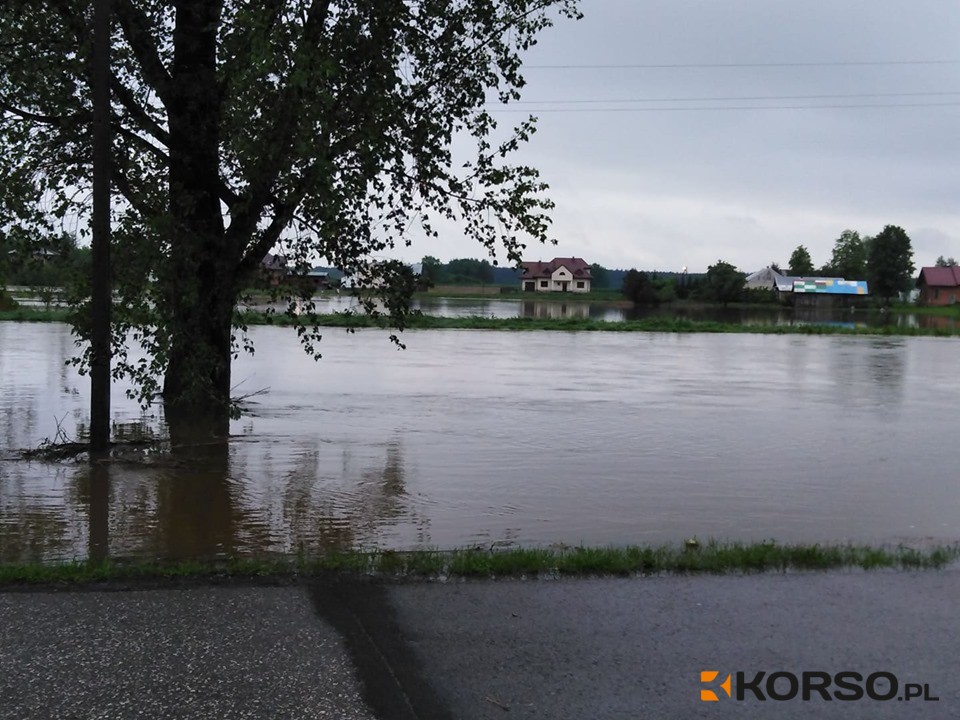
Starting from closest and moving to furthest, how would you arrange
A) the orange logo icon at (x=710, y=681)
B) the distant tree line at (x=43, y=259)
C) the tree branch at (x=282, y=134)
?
the orange logo icon at (x=710, y=681) < the tree branch at (x=282, y=134) < the distant tree line at (x=43, y=259)

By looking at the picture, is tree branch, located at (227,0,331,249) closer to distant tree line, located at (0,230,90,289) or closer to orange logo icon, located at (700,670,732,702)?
distant tree line, located at (0,230,90,289)

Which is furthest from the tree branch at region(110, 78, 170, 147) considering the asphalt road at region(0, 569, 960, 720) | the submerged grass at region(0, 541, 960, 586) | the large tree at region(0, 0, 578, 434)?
the asphalt road at region(0, 569, 960, 720)

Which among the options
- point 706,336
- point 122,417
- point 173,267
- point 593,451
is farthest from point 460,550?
point 706,336

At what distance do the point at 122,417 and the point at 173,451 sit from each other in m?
3.66

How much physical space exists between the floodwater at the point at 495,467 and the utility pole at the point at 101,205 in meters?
1.25

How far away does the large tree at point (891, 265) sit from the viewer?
115812 mm

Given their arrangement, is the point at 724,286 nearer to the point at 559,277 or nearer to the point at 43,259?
the point at 559,277

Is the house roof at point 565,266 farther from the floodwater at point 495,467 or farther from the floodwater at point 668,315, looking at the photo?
the floodwater at point 495,467

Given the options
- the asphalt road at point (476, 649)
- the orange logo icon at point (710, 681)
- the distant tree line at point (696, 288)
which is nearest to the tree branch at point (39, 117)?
the asphalt road at point (476, 649)

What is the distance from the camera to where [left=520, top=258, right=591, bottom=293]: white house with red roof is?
128 metres

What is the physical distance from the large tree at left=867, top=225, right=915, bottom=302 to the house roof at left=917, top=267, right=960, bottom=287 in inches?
63.1

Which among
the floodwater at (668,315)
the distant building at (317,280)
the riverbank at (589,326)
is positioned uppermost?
the distant building at (317,280)

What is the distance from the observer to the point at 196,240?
1231 cm

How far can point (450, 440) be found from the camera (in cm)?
1344
